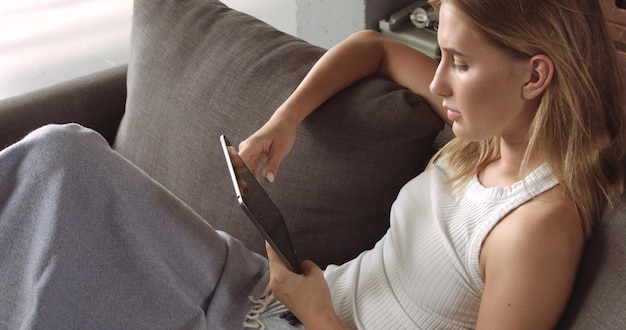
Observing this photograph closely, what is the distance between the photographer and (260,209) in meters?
1.07

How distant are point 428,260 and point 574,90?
324 mm

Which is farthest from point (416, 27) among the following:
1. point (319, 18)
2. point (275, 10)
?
point (275, 10)

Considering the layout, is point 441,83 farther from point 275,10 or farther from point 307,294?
point 275,10

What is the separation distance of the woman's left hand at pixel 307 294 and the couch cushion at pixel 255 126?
0.73ft

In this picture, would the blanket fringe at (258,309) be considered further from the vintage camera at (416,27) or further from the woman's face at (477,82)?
the vintage camera at (416,27)

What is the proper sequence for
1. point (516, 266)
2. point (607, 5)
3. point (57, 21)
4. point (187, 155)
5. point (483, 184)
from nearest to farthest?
point (516, 266) → point (483, 184) → point (187, 155) → point (607, 5) → point (57, 21)

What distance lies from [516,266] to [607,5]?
1.07 m

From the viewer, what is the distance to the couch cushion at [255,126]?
1.28m

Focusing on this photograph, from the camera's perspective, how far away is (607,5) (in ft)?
5.82

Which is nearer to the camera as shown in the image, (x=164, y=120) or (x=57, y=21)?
(x=164, y=120)

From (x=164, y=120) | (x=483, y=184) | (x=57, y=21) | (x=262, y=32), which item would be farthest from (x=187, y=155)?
(x=57, y=21)

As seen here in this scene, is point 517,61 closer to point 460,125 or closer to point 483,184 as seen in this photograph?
point 460,125

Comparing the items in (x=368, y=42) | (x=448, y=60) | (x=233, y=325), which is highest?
(x=448, y=60)

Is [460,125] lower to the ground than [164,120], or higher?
higher
